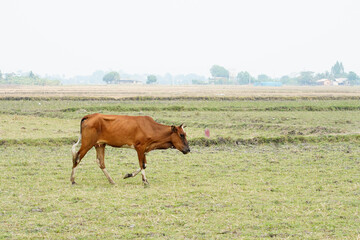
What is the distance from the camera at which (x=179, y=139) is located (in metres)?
14.0

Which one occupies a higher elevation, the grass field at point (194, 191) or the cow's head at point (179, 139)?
the cow's head at point (179, 139)

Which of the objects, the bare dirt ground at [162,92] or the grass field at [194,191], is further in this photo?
the bare dirt ground at [162,92]

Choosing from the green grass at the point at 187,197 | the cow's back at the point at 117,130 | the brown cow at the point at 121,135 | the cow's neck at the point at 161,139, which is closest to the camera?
the green grass at the point at 187,197

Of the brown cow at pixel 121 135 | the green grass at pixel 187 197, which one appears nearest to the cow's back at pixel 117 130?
the brown cow at pixel 121 135

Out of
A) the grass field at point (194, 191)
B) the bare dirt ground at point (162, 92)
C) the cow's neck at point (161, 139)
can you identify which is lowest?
the bare dirt ground at point (162, 92)

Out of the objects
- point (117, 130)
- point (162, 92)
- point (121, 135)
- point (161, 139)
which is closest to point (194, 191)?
point (161, 139)

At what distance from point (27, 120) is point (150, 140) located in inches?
750

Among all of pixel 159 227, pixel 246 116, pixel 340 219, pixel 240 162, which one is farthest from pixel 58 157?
pixel 246 116

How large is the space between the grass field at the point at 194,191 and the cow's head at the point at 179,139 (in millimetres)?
928

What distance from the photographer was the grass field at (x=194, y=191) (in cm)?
902

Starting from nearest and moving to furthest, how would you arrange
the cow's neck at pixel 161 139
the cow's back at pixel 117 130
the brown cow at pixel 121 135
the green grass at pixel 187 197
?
the green grass at pixel 187 197 → the brown cow at pixel 121 135 → the cow's back at pixel 117 130 → the cow's neck at pixel 161 139

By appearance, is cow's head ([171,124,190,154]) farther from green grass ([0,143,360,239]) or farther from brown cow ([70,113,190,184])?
green grass ([0,143,360,239])

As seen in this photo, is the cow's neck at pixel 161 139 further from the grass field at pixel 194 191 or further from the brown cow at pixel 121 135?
the grass field at pixel 194 191

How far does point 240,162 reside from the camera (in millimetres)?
16984
